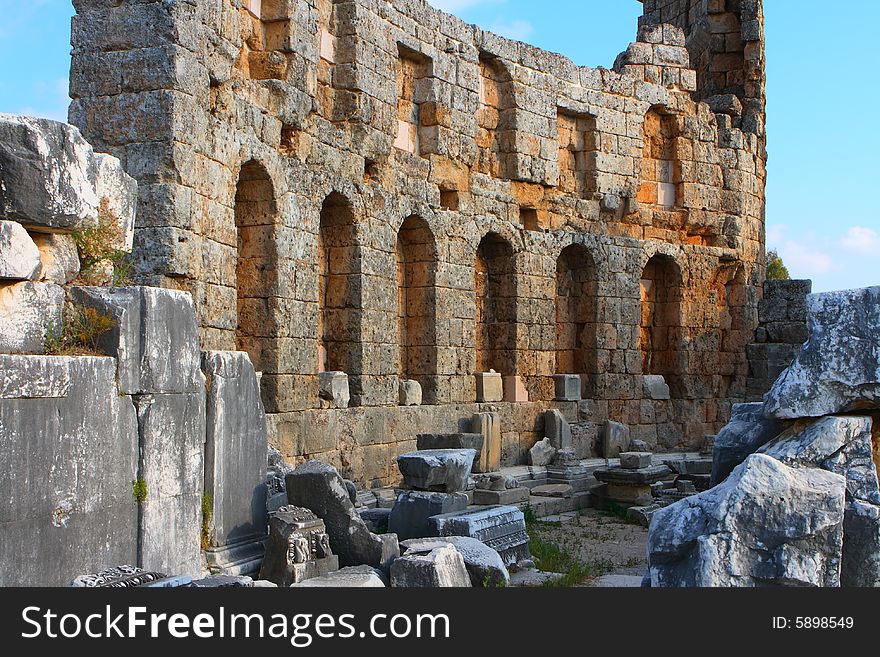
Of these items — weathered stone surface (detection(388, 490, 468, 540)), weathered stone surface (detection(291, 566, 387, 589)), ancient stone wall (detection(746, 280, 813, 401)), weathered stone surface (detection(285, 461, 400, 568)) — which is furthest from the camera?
ancient stone wall (detection(746, 280, 813, 401))

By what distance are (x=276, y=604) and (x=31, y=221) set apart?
103 inches

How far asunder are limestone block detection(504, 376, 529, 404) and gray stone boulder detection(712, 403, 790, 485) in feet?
30.0

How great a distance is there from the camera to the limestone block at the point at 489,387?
1528 cm

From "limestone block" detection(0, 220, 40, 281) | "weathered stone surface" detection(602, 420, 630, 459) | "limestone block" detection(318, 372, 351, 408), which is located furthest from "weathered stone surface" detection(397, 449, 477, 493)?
"weathered stone surface" detection(602, 420, 630, 459)

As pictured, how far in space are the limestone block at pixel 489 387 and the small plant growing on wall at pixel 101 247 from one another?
9.39 metres

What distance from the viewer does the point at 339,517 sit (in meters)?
7.71

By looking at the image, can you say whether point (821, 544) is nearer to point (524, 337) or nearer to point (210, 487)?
point (210, 487)

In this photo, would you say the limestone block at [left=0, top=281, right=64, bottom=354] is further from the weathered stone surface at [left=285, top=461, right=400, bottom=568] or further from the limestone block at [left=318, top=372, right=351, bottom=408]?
the limestone block at [left=318, top=372, right=351, bottom=408]

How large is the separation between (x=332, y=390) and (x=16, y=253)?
7.07 meters

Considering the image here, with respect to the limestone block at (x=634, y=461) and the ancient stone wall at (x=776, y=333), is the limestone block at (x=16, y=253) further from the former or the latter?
the ancient stone wall at (x=776, y=333)

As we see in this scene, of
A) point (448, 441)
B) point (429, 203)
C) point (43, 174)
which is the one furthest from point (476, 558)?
point (429, 203)

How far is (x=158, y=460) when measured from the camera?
626cm

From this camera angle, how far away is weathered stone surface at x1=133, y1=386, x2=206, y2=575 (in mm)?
6148

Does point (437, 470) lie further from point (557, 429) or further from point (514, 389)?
point (557, 429)
